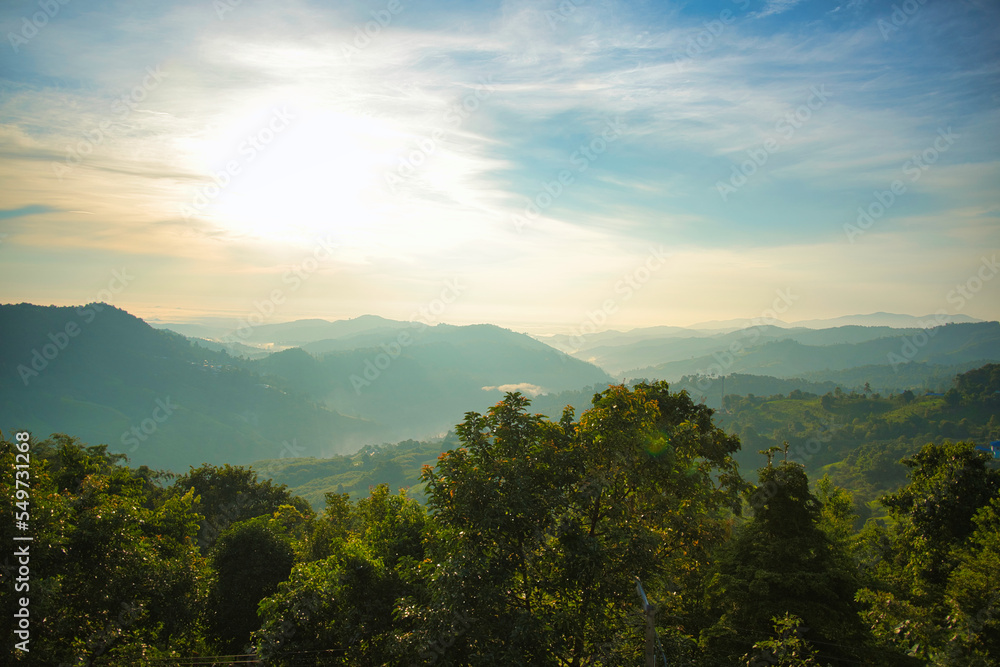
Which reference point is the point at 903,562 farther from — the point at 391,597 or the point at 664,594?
the point at 391,597

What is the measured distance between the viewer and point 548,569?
944 centimetres

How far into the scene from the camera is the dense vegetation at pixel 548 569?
8.99m

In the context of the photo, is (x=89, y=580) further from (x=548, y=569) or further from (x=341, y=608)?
(x=548, y=569)

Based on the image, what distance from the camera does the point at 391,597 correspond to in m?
13.0

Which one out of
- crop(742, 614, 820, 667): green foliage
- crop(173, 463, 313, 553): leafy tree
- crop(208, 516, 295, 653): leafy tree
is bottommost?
crop(173, 463, 313, 553): leafy tree

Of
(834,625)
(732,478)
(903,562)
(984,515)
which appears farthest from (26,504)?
(903,562)

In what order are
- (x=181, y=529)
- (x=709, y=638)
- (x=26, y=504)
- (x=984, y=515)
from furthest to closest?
(x=181, y=529)
(x=984, y=515)
(x=709, y=638)
(x=26, y=504)

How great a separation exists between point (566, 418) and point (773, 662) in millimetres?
7471

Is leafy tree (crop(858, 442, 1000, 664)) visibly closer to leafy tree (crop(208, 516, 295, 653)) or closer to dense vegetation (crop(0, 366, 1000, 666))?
dense vegetation (crop(0, 366, 1000, 666))

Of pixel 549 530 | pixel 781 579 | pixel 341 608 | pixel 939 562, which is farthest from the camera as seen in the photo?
pixel 939 562

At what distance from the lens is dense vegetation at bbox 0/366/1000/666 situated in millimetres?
8992

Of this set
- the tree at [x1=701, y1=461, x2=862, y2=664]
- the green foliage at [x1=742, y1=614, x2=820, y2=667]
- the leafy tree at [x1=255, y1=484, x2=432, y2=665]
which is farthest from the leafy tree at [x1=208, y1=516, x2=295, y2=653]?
the green foliage at [x1=742, y1=614, x2=820, y2=667]

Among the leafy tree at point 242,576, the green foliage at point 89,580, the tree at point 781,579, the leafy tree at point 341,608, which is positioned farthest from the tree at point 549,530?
the leafy tree at point 242,576

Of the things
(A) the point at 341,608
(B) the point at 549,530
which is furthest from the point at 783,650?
(A) the point at 341,608
